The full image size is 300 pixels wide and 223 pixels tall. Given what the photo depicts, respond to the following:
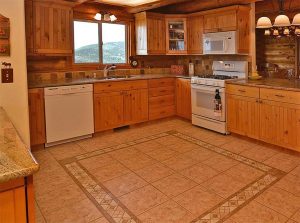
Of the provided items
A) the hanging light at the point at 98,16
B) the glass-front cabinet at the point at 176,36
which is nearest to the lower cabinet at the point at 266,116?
the glass-front cabinet at the point at 176,36

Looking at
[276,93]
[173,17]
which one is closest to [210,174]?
Answer: [276,93]

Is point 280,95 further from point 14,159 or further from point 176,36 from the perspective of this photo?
point 14,159

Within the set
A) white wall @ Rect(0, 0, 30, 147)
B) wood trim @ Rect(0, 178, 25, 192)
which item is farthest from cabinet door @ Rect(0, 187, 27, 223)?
white wall @ Rect(0, 0, 30, 147)

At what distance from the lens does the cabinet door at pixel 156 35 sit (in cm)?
534

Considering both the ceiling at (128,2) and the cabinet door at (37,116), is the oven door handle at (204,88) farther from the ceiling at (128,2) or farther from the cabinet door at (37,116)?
the cabinet door at (37,116)

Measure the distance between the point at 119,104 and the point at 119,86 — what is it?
0.32 m

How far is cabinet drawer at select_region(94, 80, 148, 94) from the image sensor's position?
4438mm

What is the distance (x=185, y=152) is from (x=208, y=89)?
1.38 m

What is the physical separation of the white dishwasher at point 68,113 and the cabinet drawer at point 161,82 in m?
1.31

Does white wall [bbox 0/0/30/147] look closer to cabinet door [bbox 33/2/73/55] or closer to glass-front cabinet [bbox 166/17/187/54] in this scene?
cabinet door [bbox 33/2/73/55]

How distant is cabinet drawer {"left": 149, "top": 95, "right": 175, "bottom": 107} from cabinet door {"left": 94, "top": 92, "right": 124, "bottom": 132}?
0.71m

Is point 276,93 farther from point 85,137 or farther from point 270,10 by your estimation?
point 85,137

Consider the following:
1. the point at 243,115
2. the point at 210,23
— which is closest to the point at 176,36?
the point at 210,23

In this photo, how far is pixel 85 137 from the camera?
4.44 metres
